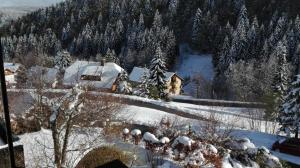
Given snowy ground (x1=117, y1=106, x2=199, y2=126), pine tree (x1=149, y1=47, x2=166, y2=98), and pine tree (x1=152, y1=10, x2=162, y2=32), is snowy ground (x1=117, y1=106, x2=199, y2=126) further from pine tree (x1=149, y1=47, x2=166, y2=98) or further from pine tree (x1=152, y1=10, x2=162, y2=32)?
pine tree (x1=152, y1=10, x2=162, y2=32)

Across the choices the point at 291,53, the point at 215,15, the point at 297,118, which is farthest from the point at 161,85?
the point at 215,15

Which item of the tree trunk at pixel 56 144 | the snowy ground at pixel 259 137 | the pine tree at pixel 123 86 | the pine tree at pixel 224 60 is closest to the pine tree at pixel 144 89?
the pine tree at pixel 123 86

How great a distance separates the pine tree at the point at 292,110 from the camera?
2989 centimetres

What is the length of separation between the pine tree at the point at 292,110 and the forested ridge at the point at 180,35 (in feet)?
67.8

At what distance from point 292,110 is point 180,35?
80215mm

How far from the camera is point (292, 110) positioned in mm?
30203

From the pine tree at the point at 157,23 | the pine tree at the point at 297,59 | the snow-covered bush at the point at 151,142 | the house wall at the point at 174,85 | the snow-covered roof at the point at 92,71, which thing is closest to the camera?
the snow-covered bush at the point at 151,142

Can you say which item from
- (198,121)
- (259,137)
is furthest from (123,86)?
(259,137)

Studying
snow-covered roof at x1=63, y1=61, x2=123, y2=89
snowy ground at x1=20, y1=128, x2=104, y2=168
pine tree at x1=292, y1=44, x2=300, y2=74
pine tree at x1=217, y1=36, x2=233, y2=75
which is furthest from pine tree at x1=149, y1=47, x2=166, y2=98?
pine tree at x1=292, y1=44, x2=300, y2=74

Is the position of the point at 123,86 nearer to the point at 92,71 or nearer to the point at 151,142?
the point at 92,71

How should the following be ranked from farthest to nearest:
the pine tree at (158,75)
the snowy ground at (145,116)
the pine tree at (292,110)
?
the pine tree at (158,75)
the snowy ground at (145,116)
the pine tree at (292,110)

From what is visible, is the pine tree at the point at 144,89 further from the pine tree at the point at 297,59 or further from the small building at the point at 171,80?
the pine tree at the point at 297,59

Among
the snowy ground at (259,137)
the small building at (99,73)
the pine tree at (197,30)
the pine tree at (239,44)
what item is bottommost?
the snowy ground at (259,137)

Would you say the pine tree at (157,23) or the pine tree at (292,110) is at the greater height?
the pine tree at (157,23)
